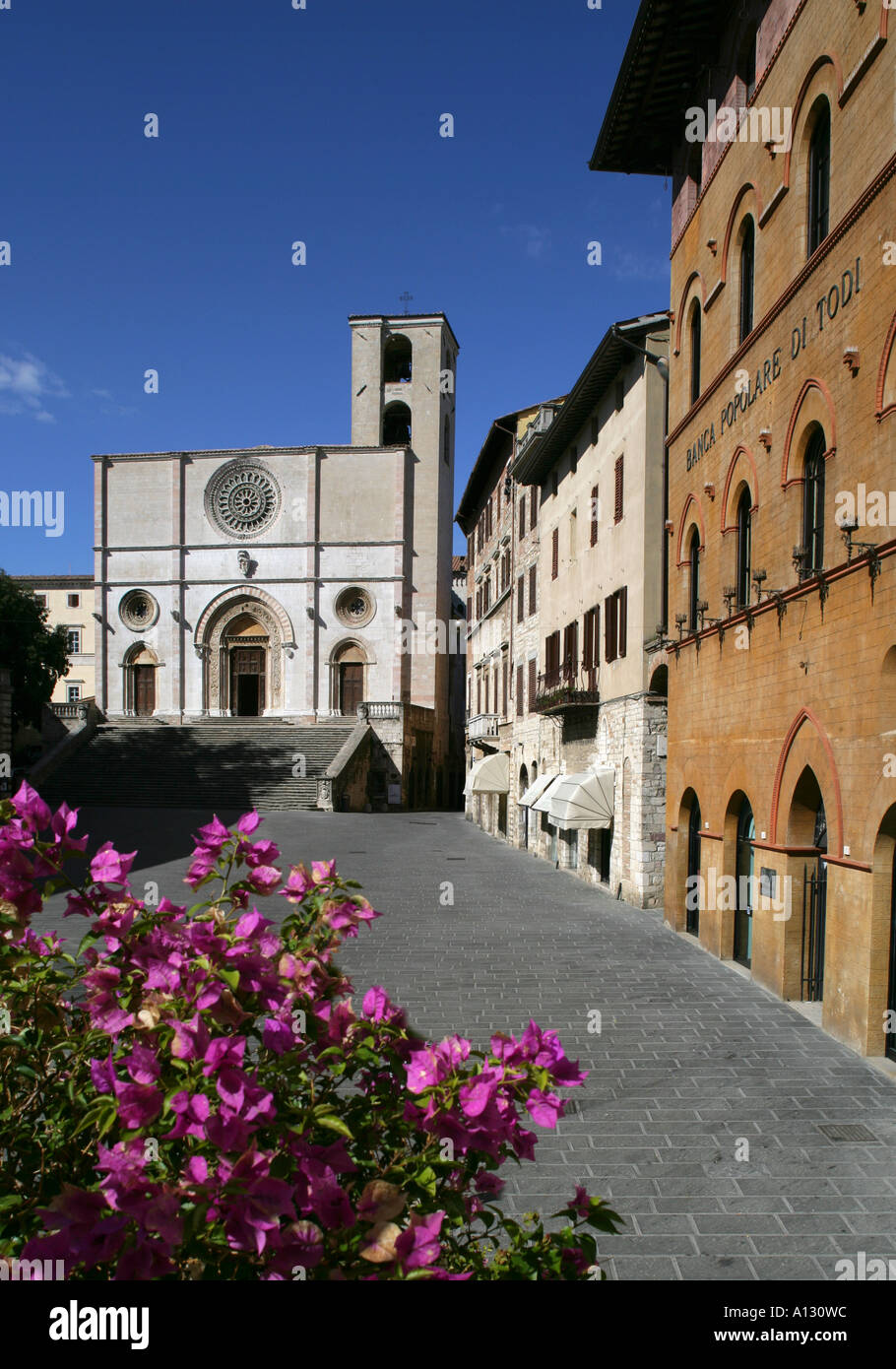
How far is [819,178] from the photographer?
10.8 metres

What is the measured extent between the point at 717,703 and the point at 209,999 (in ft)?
40.3

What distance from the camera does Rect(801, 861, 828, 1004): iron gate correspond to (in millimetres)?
10797

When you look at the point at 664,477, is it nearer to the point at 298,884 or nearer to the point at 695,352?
the point at 695,352

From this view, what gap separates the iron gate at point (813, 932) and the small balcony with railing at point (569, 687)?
33.9 feet

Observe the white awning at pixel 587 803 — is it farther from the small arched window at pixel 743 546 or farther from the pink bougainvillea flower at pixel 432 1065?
the pink bougainvillea flower at pixel 432 1065

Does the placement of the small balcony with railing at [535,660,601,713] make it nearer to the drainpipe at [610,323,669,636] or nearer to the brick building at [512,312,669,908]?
the brick building at [512,312,669,908]

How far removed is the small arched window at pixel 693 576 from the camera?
15281 mm

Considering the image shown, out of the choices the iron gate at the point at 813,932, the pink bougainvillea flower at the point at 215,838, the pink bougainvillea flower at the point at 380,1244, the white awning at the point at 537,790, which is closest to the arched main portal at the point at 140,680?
the white awning at the point at 537,790


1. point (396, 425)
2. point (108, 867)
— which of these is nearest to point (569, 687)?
point (108, 867)

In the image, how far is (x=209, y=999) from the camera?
87.4 inches

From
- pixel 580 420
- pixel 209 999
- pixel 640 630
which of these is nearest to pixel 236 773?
pixel 580 420

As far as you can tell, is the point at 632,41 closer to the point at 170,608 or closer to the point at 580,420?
the point at 580,420

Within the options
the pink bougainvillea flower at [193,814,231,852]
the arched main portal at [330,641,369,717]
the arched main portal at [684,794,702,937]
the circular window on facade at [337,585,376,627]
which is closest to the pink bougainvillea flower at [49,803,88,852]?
the pink bougainvillea flower at [193,814,231,852]

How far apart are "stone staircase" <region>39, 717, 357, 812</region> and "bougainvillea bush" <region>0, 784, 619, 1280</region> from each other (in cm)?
3315
